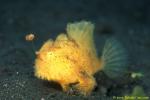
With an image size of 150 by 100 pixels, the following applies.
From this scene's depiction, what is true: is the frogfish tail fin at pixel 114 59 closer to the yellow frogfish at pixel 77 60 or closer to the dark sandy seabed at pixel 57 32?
the yellow frogfish at pixel 77 60

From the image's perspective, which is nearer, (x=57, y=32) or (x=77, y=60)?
(x=77, y=60)

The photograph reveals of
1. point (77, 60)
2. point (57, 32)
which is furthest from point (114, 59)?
point (57, 32)

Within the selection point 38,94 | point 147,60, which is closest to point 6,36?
point 147,60

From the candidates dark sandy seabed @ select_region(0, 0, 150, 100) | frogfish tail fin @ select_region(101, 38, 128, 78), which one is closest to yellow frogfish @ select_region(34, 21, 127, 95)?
frogfish tail fin @ select_region(101, 38, 128, 78)

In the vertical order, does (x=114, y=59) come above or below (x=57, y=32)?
below

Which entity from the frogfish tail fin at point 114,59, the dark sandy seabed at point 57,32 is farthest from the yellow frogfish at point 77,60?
the dark sandy seabed at point 57,32

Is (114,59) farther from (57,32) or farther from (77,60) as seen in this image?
(57,32)

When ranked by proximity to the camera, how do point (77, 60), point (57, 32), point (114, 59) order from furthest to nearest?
point (57, 32)
point (114, 59)
point (77, 60)

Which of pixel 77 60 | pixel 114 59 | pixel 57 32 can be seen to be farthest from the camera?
pixel 57 32
